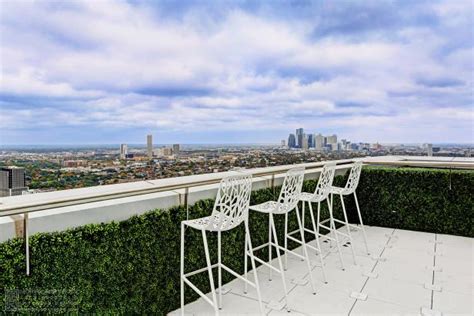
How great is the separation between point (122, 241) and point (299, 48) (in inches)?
250

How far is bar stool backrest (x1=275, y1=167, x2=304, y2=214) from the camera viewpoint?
2.90 meters

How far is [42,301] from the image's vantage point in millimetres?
1804

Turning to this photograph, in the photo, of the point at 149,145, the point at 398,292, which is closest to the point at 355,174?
the point at 398,292

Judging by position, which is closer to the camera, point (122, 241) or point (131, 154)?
point (122, 241)

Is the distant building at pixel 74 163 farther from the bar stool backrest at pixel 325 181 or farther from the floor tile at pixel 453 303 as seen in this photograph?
the floor tile at pixel 453 303

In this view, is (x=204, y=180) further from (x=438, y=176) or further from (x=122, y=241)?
(x=438, y=176)

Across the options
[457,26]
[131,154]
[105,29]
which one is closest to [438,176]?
[457,26]

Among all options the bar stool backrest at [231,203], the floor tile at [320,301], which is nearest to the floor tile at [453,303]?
the floor tile at [320,301]

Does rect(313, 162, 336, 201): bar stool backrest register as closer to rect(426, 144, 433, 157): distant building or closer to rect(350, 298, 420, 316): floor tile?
rect(350, 298, 420, 316): floor tile

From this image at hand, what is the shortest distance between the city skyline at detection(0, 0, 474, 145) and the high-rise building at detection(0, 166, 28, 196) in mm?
1616

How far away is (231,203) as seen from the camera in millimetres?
2291

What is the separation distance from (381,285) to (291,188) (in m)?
1.51

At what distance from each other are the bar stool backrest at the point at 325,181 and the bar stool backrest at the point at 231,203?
1.35 meters

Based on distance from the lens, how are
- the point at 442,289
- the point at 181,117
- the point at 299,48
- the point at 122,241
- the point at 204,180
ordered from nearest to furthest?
1. the point at 122,241
2. the point at 204,180
3. the point at 442,289
4. the point at 299,48
5. the point at 181,117
